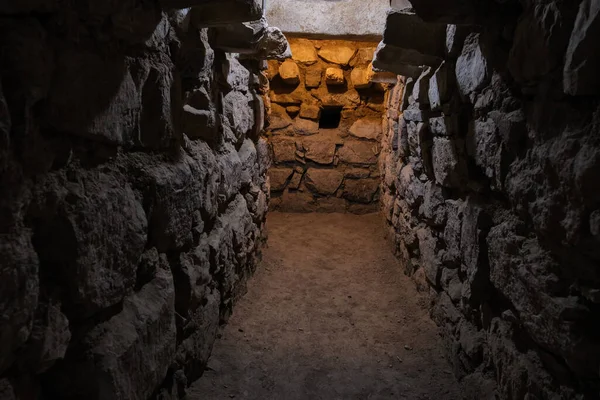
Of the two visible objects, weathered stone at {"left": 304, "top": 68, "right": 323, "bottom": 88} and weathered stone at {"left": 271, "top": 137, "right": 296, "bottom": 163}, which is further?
weathered stone at {"left": 271, "top": 137, "right": 296, "bottom": 163}

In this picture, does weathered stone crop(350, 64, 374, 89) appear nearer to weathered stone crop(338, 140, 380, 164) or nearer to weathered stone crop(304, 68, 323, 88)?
A: weathered stone crop(304, 68, 323, 88)

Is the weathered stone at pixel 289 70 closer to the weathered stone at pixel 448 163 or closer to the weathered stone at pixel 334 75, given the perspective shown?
the weathered stone at pixel 334 75

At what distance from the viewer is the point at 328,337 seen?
2.17 meters

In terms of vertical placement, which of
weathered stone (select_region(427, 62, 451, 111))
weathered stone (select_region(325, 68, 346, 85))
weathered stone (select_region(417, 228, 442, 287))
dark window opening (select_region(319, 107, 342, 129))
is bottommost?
weathered stone (select_region(417, 228, 442, 287))

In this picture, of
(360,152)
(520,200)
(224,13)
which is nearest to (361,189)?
(360,152)

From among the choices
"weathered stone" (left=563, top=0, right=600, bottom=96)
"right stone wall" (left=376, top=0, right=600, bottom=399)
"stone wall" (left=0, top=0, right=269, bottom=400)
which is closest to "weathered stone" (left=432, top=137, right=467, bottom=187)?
"right stone wall" (left=376, top=0, right=600, bottom=399)

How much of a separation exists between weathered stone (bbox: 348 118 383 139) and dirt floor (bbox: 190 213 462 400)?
4.87ft

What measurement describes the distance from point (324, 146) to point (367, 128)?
439 millimetres

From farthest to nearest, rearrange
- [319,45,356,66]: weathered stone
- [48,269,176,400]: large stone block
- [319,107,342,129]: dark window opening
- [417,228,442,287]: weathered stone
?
[319,107,342,129]: dark window opening → [319,45,356,66]: weathered stone → [417,228,442,287]: weathered stone → [48,269,176,400]: large stone block

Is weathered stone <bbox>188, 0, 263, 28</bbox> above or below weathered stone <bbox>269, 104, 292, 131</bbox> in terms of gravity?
above

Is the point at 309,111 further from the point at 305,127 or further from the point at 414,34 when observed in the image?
the point at 414,34

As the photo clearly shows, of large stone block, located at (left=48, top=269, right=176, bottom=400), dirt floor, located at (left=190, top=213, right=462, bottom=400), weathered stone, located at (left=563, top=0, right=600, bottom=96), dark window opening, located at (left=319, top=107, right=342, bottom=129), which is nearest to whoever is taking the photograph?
weathered stone, located at (left=563, top=0, right=600, bottom=96)

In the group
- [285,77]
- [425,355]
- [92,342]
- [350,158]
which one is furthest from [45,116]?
[350,158]

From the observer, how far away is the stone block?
459 cm
